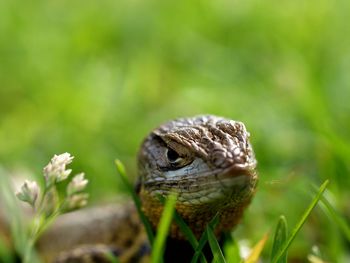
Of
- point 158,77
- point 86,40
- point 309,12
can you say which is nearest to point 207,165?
point 158,77

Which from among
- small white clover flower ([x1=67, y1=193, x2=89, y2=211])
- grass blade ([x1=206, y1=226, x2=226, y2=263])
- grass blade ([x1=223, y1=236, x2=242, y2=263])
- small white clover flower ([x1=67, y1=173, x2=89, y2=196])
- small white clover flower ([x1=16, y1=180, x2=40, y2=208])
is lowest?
grass blade ([x1=223, y1=236, x2=242, y2=263])

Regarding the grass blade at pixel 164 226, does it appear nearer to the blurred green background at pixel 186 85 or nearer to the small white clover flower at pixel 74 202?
the small white clover flower at pixel 74 202

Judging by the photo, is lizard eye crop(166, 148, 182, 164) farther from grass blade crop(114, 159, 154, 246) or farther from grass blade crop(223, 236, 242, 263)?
grass blade crop(223, 236, 242, 263)

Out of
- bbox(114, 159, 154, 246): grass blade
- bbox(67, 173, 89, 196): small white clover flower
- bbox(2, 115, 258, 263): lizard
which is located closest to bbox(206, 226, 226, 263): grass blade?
bbox(2, 115, 258, 263): lizard

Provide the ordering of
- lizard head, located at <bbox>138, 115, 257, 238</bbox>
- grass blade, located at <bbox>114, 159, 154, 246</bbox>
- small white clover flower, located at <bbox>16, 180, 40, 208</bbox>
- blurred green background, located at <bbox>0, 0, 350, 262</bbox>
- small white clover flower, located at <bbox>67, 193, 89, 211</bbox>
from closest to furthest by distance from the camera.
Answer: small white clover flower, located at <bbox>16, 180, 40, 208</bbox> < lizard head, located at <bbox>138, 115, 257, 238</bbox> < small white clover flower, located at <bbox>67, 193, 89, 211</bbox> < grass blade, located at <bbox>114, 159, 154, 246</bbox> < blurred green background, located at <bbox>0, 0, 350, 262</bbox>

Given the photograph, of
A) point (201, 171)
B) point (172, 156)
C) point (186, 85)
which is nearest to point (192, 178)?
point (201, 171)

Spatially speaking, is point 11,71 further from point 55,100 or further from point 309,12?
point 309,12

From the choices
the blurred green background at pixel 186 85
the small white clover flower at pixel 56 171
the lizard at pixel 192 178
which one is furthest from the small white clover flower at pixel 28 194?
the blurred green background at pixel 186 85

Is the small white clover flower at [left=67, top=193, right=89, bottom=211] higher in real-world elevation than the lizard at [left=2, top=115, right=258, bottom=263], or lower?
higher
